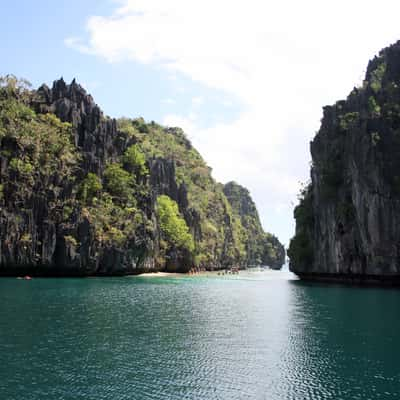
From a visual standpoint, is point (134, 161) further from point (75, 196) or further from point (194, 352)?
point (194, 352)

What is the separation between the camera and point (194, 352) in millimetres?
24609

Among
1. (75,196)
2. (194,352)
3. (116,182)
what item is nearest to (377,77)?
(116,182)

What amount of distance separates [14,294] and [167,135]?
495 ft

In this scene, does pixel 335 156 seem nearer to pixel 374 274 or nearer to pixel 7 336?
pixel 374 274

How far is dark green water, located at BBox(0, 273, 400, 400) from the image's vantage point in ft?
60.8

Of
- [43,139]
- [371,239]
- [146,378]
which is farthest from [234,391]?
[43,139]

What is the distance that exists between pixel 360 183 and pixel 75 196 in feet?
161

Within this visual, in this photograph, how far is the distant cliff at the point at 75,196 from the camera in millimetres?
76688

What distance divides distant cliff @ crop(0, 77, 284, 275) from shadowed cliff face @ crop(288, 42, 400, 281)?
35.2 m

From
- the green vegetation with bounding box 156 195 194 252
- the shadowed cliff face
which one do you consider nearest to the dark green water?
the shadowed cliff face

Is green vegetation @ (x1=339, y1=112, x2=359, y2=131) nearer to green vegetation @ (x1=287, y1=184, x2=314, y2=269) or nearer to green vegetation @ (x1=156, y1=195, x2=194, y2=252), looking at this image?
green vegetation @ (x1=287, y1=184, x2=314, y2=269)

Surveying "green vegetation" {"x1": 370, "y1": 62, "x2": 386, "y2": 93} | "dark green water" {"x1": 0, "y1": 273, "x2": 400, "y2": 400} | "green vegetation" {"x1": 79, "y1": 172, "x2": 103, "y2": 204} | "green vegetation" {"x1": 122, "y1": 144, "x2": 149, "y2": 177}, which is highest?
"green vegetation" {"x1": 370, "y1": 62, "x2": 386, "y2": 93}

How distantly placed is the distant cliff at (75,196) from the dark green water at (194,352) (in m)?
36.0

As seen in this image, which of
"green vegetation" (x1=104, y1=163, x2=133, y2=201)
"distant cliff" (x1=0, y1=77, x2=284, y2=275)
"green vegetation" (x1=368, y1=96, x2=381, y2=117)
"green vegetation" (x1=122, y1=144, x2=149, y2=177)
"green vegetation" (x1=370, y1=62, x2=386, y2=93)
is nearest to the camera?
"green vegetation" (x1=368, y1=96, x2=381, y2=117)
